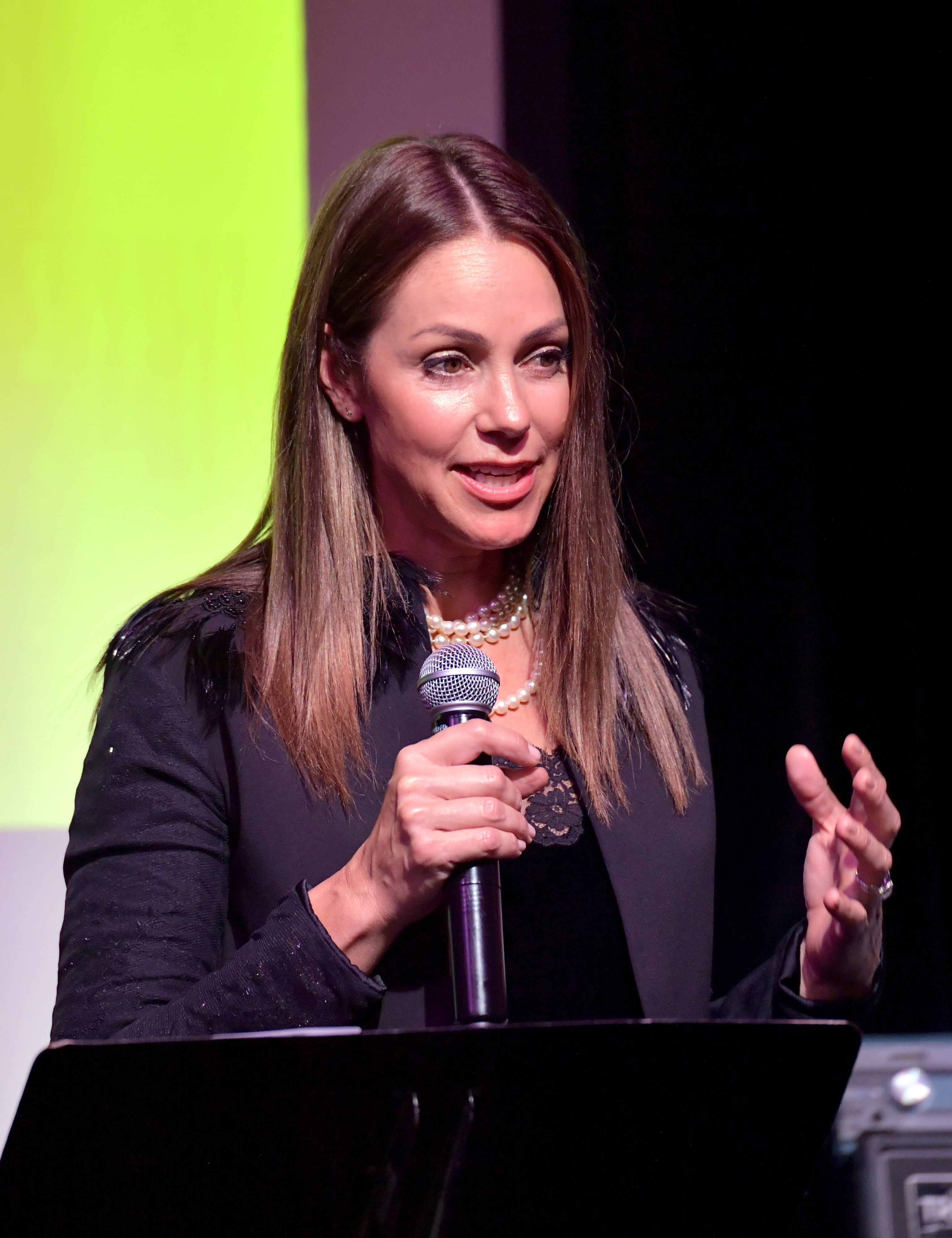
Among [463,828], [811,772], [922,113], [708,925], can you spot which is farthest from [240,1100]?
[922,113]

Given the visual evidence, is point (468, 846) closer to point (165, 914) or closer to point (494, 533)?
point (165, 914)

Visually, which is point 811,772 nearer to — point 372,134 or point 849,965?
point 849,965

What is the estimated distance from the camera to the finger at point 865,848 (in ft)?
4.28

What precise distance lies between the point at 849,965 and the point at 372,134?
1562mm

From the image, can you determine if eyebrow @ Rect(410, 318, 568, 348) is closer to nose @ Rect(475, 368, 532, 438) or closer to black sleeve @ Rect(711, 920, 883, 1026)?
nose @ Rect(475, 368, 532, 438)

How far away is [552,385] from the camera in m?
1.63

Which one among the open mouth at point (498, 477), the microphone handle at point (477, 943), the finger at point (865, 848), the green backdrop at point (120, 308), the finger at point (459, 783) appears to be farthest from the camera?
the green backdrop at point (120, 308)

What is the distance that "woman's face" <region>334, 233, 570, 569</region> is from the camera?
→ 5.15ft

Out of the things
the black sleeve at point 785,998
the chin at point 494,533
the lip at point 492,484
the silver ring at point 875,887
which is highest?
the lip at point 492,484

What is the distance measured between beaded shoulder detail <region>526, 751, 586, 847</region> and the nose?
399 mm

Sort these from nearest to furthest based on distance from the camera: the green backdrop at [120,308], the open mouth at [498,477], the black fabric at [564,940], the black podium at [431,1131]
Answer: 1. the black podium at [431,1131]
2. the black fabric at [564,940]
3. the open mouth at [498,477]
4. the green backdrop at [120,308]

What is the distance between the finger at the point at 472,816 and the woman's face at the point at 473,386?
0.48 metres

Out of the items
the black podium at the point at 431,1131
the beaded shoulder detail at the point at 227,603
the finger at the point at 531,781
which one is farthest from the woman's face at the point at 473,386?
the black podium at the point at 431,1131

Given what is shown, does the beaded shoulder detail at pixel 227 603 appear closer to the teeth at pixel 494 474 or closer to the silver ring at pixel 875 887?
the teeth at pixel 494 474
